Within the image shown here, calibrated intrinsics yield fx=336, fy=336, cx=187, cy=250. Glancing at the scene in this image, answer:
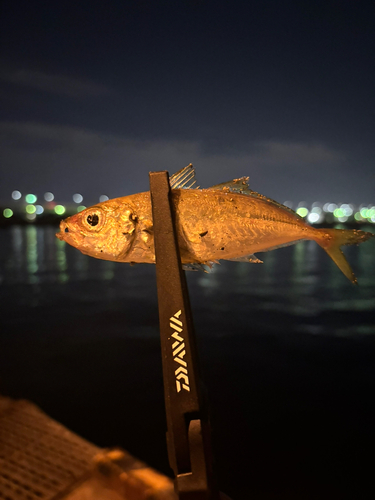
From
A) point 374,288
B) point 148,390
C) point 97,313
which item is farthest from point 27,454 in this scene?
point 374,288

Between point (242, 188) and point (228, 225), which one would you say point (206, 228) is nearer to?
point (228, 225)

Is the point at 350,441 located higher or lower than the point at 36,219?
lower

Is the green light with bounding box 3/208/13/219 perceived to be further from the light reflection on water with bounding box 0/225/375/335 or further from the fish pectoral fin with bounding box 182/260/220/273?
the fish pectoral fin with bounding box 182/260/220/273

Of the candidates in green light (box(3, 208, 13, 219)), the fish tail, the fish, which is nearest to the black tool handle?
the fish

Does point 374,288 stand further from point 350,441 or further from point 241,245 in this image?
point 241,245

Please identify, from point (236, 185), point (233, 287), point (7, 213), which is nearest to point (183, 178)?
point (236, 185)

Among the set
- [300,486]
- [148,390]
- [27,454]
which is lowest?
[300,486]

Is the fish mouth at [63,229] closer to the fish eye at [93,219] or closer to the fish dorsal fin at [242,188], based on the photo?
the fish eye at [93,219]
